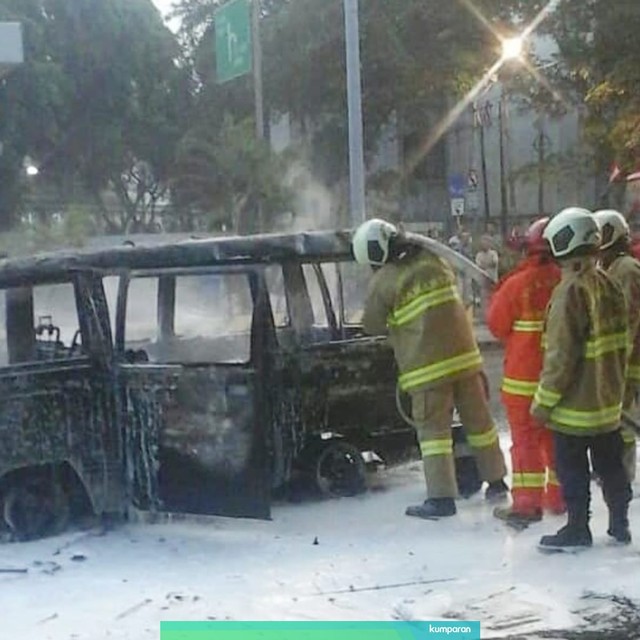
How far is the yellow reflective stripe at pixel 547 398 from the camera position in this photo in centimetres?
546

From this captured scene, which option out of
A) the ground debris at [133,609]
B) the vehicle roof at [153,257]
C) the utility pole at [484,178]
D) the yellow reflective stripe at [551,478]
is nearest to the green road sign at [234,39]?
the vehicle roof at [153,257]

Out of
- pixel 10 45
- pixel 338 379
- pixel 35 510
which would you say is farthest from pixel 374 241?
pixel 10 45

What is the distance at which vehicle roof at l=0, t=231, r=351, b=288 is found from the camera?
621 cm

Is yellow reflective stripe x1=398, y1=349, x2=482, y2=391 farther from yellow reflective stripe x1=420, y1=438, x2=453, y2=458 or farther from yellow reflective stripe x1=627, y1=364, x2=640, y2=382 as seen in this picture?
yellow reflective stripe x1=627, y1=364, x2=640, y2=382

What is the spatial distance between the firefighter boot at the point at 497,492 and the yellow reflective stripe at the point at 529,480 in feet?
1.58

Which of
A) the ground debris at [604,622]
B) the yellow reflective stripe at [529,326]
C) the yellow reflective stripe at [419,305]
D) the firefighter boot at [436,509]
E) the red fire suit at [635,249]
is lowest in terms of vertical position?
the ground debris at [604,622]

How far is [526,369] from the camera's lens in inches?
241

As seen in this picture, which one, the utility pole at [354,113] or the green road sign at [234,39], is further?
the green road sign at [234,39]

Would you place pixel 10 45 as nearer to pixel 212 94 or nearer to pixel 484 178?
pixel 212 94

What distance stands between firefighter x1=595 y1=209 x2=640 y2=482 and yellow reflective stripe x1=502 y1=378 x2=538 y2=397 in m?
0.64

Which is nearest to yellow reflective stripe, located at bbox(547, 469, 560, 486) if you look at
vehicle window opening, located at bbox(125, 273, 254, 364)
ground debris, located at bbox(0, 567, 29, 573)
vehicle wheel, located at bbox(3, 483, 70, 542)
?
vehicle window opening, located at bbox(125, 273, 254, 364)

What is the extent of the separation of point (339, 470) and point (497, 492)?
906mm

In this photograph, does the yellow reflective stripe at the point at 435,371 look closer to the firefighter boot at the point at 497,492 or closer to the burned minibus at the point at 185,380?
the burned minibus at the point at 185,380


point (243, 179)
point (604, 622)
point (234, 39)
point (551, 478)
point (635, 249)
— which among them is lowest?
point (604, 622)
